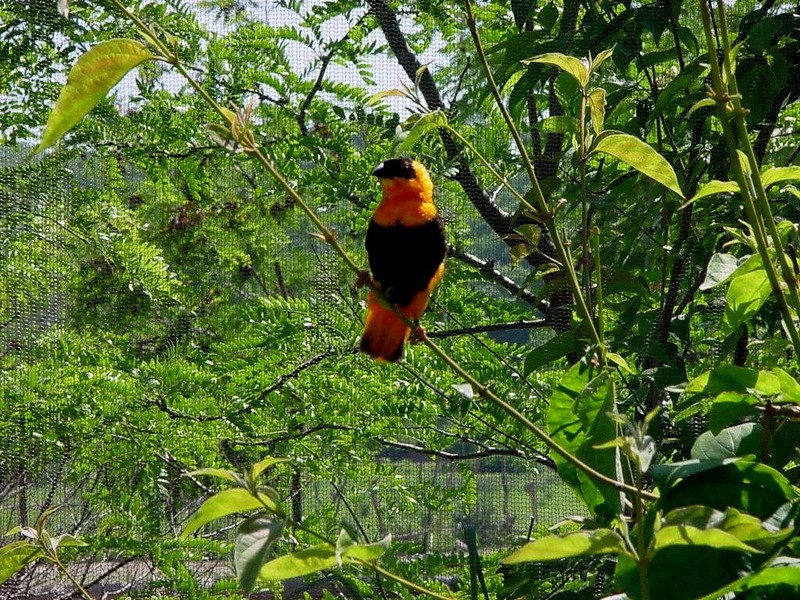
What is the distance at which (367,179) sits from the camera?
84.9 inches

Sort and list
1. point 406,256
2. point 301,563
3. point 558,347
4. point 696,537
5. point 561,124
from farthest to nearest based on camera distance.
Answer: point 406,256 → point 558,347 → point 561,124 → point 301,563 → point 696,537

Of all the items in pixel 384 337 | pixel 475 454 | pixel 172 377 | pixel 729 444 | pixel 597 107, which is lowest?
pixel 475 454

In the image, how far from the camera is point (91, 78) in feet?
1.30

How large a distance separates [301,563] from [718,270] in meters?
0.33

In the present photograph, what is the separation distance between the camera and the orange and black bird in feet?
4.44

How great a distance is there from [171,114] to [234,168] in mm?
979

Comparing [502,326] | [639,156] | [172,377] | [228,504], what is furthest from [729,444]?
[172,377]

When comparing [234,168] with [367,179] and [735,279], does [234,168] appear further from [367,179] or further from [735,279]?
[735,279]

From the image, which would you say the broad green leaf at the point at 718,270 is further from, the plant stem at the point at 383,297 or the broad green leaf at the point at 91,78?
the broad green leaf at the point at 91,78

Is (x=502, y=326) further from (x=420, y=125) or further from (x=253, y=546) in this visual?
(x=253, y=546)

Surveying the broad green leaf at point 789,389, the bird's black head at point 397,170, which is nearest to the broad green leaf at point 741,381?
the broad green leaf at point 789,389

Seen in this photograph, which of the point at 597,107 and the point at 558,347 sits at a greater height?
the point at 597,107

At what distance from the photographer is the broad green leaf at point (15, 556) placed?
1.69 feet

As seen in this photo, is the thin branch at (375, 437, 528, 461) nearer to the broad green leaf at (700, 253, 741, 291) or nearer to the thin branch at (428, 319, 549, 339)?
the thin branch at (428, 319, 549, 339)
